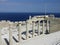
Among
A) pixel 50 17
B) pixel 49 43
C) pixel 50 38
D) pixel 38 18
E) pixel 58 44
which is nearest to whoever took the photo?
pixel 58 44

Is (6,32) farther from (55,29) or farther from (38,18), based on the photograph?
(55,29)

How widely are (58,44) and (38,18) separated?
1002 centimetres

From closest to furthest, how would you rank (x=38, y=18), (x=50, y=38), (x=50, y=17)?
1. (x=50, y=38)
2. (x=38, y=18)
3. (x=50, y=17)

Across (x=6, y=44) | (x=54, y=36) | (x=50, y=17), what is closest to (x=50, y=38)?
(x=54, y=36)

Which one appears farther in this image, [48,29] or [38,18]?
[48,29]

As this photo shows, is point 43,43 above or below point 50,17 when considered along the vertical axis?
below

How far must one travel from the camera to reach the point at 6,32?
32.8 metres

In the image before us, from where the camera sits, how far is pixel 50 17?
32.8 metres

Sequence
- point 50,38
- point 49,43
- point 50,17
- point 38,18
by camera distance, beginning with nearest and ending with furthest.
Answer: point 49,43, point 50,38, point 38,18, point 50,17

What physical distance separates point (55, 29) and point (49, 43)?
1029 centimetres

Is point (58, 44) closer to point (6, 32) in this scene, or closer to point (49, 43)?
point (49, 43)

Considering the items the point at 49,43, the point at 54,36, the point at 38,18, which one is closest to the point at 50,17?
the point at 38,18

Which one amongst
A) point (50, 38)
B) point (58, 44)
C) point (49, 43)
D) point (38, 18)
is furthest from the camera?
point (38, 18)

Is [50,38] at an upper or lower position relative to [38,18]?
lower
